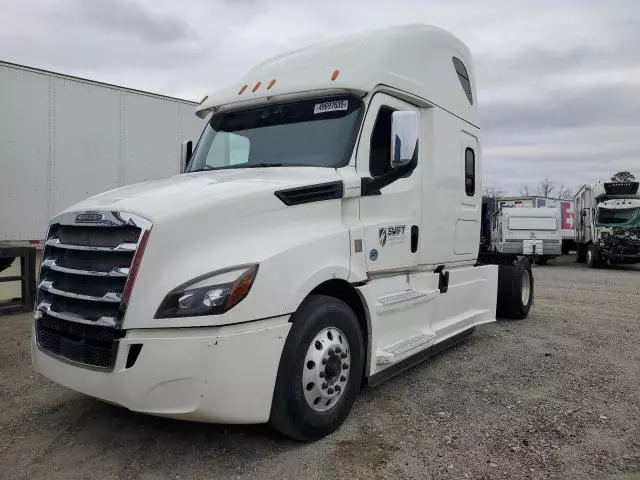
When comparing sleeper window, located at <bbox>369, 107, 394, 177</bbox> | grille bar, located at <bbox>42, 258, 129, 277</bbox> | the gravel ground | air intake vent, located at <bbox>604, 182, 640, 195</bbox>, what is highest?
air intake vent, located at <bbox>604, 182, 640, 195</bbox>

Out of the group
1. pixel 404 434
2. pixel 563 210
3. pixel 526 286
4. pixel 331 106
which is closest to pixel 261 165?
pixel 331 106

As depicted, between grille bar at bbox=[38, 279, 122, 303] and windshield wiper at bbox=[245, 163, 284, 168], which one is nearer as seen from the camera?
grille bar at bbox=[38, 279, 122, 303]

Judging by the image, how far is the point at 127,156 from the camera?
33.5 feet

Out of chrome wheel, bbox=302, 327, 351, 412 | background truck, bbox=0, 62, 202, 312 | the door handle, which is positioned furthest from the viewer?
background truck, bbox=0, 62, 202, 312

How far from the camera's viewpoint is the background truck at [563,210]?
2624cm

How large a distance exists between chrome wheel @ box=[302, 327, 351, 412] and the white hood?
98cm

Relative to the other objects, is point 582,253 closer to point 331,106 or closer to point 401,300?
point 401,300

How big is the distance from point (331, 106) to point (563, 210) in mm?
28996

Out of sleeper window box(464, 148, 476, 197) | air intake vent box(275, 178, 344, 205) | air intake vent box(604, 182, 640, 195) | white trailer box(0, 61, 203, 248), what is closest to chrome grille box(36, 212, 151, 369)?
air intake vent box(275, 178, 344, 205)

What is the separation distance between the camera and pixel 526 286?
8.54 m

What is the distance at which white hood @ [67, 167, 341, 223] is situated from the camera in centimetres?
331

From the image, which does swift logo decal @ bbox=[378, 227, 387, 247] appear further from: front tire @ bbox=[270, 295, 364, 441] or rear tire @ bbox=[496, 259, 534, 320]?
rear tire @ bbox=[496, 259, 534, 320]

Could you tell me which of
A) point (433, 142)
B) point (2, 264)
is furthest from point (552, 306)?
point (2, 264)

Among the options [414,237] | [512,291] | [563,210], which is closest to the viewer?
[414,237]
